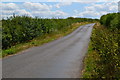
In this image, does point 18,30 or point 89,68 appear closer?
point 89,68

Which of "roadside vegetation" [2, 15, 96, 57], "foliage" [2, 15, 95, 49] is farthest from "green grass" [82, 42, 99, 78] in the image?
"foliage" [2, 15, 95, 49]

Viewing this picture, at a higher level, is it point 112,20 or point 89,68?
point 112,20

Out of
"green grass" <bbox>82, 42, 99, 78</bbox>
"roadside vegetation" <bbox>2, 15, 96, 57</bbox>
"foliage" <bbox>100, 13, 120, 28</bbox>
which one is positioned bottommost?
"green grass" <bbox>82, 42, 99, 78</bbox>

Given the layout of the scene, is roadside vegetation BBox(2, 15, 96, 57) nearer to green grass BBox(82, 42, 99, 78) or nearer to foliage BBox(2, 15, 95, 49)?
foliage BBox(2, 15, 95, 49)

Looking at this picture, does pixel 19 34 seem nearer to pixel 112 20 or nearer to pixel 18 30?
pixel 18 30

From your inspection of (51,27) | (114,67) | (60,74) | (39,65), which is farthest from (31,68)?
(51,27)

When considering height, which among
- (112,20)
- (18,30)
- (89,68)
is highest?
(112,20)

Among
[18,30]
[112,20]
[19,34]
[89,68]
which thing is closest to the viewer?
[89,68]

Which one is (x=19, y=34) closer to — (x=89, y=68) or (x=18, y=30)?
(x=18, y=30)

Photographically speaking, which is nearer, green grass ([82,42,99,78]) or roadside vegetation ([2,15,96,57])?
green grass ([82,42,99,78])

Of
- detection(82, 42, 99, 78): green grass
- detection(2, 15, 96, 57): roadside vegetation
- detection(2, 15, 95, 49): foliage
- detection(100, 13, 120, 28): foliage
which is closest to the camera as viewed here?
detection(82, 42, 99, 78): green grass

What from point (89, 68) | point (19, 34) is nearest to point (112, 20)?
point (19, 34)

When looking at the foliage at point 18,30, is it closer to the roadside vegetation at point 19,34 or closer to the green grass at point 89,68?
the roadside vegetation at point 19,34

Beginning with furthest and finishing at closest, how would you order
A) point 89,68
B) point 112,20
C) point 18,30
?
point 112,20, point 18,30, point 89,68
